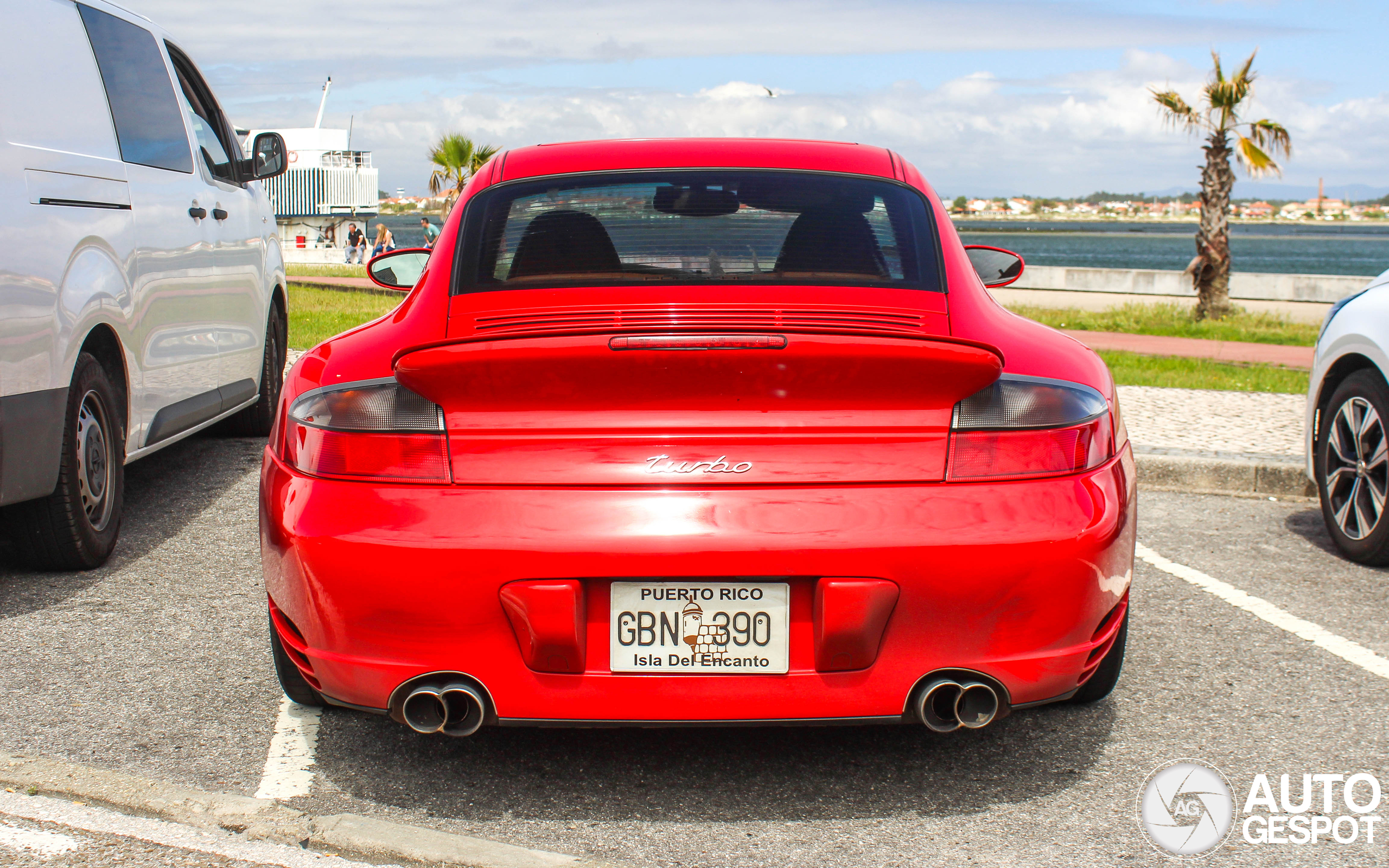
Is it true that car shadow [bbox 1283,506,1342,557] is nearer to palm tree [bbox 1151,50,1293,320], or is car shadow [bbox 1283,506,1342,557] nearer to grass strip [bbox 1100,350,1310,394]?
grass strip [bbox 1100,350,1310,394]

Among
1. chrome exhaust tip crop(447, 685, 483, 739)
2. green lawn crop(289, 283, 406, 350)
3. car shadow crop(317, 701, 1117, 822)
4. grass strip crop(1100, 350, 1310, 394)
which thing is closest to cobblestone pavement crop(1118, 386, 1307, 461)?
grass strip crop(1100, 350, 1310, 394)

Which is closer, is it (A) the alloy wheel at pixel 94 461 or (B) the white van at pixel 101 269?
(B) the white van at pixel 101 269

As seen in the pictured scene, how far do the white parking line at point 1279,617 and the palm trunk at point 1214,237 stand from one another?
18.3 meters

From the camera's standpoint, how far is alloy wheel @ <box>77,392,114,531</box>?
455cm

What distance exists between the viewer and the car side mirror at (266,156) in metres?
6.63

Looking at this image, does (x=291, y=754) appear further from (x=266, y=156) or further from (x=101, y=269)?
(x=266, y=156)

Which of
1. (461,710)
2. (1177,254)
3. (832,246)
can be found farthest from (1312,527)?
(1177,254)

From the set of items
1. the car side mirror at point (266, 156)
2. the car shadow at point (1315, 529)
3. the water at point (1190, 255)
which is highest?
the water at point (1190, 255)

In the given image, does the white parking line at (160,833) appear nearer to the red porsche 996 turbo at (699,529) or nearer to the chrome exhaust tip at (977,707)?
the red porsche 996 turbo at (699,529)

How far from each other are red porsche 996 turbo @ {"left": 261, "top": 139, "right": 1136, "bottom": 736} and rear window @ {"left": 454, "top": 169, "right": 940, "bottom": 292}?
0.42 metres

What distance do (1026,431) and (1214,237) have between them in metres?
21.6

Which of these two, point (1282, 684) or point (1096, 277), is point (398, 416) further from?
point (1096, 277)

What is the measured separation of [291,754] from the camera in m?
3.10

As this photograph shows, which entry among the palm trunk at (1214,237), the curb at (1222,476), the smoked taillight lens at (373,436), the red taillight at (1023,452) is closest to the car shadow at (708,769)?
the red taillight at (1023,452)
